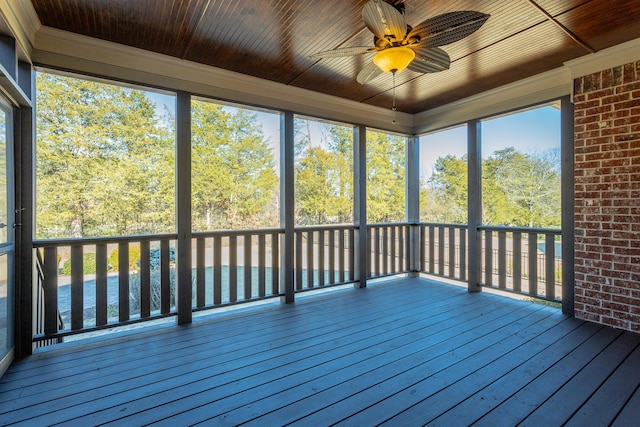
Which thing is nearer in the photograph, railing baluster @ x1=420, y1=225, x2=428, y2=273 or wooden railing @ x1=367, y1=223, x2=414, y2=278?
wooden railing @ x1=367, y1=223, x2=414, y2=278

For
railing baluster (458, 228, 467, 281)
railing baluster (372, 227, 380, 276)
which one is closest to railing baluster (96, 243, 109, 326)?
railing baluster (372, 227, 380, 276)

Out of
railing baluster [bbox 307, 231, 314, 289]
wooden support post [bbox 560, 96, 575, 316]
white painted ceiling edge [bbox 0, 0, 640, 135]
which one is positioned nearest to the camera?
white painted ceiling edge [bbox 0, 0, 640, 135]

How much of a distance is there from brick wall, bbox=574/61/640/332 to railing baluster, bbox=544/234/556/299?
380 mm

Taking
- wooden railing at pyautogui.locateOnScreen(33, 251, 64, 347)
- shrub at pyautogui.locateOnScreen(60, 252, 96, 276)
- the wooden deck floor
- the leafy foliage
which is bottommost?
the wooden deck floor

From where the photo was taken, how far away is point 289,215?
3863 mm

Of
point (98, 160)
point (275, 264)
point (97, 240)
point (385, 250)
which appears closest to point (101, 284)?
point (97, 240)

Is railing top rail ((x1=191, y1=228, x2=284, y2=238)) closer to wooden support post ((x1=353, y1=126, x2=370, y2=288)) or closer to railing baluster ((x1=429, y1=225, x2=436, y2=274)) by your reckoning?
wooden support post ((x1=353, y1=126, x2=370, y2=288))

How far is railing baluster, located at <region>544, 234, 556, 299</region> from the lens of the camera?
3.59 m

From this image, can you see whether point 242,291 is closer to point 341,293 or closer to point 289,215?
point 289,215

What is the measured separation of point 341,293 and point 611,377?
273 cm

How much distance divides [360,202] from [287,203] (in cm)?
119

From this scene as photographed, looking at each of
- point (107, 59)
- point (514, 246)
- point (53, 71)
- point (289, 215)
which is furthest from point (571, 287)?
point (53, 71)

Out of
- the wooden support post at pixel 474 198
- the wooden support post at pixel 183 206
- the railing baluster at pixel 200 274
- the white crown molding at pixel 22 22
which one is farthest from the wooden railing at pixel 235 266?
the wooden support post at pixel 474 198

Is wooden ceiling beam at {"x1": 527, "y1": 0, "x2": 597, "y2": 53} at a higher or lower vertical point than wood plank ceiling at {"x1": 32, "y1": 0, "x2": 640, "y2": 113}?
lower
